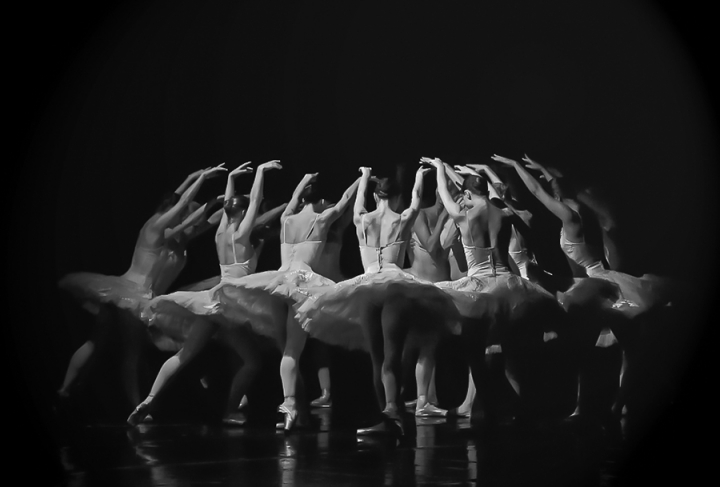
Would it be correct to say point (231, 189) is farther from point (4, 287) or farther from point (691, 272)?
point (691, 272)

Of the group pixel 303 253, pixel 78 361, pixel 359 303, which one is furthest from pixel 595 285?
pixel 78 361

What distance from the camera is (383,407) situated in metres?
6.23

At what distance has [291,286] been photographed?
6730 millimetres

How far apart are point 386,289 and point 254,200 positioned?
4.83 ft

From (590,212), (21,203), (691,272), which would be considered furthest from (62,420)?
(691,272)

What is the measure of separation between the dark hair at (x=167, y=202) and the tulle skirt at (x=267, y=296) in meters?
1.25

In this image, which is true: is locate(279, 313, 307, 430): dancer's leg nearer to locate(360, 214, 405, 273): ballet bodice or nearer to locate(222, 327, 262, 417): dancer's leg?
locate(222, 327, 262, 417): dancer's leg

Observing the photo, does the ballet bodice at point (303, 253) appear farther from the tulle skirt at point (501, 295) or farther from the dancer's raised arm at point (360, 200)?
the tulle skirt at point (501, 295)

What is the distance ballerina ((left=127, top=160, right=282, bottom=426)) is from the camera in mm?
6645

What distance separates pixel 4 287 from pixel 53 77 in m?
→ 1.70

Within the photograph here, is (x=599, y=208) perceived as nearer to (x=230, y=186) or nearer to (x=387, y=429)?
(x=387, y=429)

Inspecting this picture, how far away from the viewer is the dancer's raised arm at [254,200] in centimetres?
716

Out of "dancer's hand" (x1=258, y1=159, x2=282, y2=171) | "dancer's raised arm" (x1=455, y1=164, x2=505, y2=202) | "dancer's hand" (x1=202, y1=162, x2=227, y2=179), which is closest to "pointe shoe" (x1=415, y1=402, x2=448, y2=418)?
"dancer's raised arm" (x1=455, y1=164, x2=505, y2=202)

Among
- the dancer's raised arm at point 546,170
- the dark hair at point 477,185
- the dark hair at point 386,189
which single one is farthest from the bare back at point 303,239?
the dancer's raised arm at point 546,170
